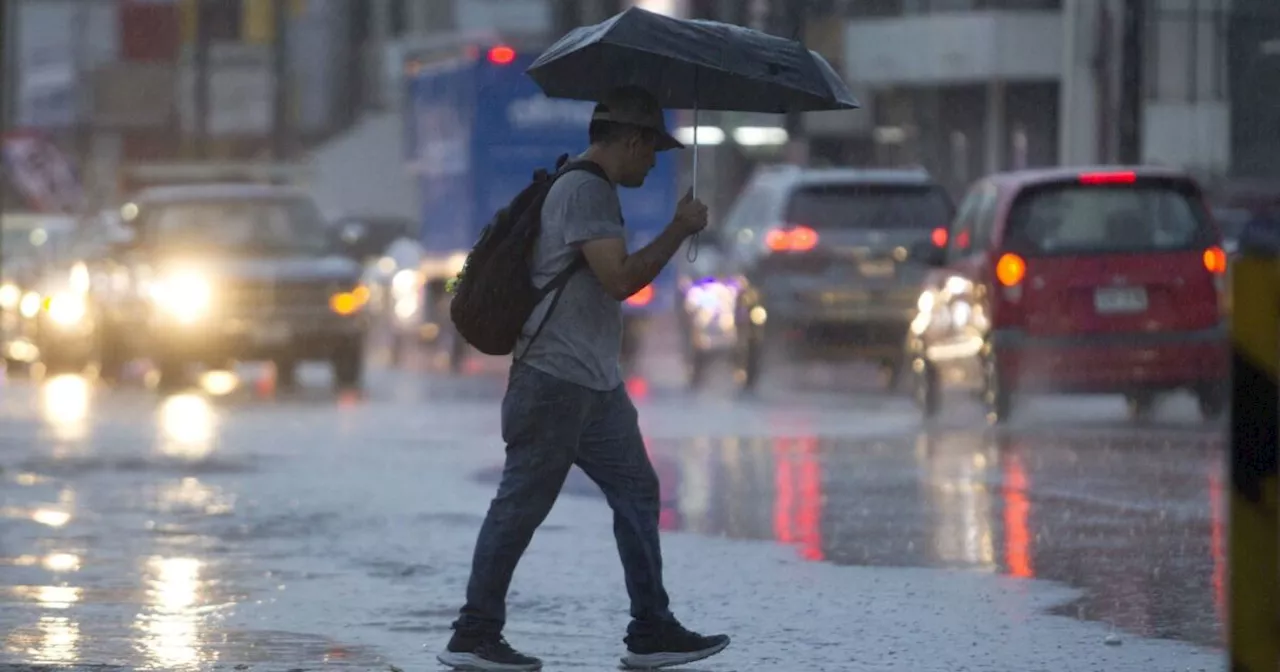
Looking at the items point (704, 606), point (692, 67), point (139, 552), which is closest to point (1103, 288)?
point (139, 552)

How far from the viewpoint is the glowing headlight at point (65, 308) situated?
98.6 feet

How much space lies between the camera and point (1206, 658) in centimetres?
935

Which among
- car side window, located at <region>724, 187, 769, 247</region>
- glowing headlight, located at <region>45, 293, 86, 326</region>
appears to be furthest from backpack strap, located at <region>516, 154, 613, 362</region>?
glowing headlight, located at <region>45, 293, 86, 326</region>

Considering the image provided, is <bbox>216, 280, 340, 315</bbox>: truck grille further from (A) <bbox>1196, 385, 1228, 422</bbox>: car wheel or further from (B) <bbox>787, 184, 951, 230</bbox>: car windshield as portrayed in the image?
(A) <bbox>1196, 385, 1228, 422</bbox>: car wheel

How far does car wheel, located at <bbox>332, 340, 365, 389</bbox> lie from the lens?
2597 cm

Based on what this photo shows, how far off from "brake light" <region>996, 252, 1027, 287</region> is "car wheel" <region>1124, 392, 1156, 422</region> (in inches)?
66.1

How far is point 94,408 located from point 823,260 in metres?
5.84

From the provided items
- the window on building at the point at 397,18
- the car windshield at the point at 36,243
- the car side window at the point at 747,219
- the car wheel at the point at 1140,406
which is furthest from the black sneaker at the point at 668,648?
the window on building at the point at 397,18

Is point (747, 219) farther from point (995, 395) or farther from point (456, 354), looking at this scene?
point (995, 395)

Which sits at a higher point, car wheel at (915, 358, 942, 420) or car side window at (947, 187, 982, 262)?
car side window at (947, 187, 982, 262)

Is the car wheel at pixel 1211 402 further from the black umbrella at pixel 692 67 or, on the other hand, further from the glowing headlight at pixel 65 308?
the glowing headlight at pixel 65 308

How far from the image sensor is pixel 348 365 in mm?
26109

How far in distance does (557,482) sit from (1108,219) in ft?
35.8

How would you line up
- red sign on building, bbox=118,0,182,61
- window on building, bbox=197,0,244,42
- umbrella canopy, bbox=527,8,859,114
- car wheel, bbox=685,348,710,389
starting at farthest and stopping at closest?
red sign on building, bbox=118,0,182,61
window on building, bbox=197,0,244,42
car wheel, bbox=685,348,710,389
umbrella canopy, bbox=527,8,859,114
